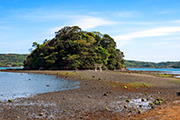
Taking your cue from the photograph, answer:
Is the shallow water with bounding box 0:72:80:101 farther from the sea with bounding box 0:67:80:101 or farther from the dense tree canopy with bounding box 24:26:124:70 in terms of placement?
the dense tree canopy with bounding box 24:26:124:70

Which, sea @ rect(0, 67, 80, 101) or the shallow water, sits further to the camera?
the shallow water

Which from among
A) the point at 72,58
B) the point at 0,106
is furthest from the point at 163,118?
the point at 72,58

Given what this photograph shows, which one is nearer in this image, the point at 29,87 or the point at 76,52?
the point at 29,87

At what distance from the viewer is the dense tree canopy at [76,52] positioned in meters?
91.2

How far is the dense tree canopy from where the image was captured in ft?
299

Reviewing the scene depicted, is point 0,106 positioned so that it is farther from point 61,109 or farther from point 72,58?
point 72,58

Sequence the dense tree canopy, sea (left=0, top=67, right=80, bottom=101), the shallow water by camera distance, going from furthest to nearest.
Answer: the dense tree canopy, the shallow water, sea (left=0, top=67, right=80, bottom=101)

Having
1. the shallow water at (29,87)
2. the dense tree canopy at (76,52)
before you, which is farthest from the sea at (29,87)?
the dense tree canopy at (76,52)

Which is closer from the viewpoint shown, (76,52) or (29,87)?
(29,87)

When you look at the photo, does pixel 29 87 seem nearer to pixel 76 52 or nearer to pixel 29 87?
pixel 29 87

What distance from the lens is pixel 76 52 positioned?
9319 centimetres

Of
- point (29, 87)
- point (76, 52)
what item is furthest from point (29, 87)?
point (76, 52)

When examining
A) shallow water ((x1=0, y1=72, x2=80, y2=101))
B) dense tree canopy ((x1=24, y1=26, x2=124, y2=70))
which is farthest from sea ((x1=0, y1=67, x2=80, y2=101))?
dense tree canopy ((x1=24, y1=26, x2=124, y2=70))

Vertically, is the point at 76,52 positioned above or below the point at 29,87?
above
